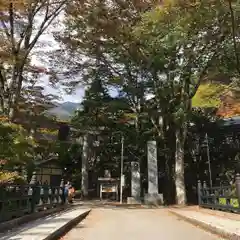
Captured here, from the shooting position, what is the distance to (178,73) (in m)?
24.9

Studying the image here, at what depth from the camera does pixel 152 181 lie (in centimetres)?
2703

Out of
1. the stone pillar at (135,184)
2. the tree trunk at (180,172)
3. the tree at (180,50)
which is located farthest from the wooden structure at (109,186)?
the tree at (180,50)

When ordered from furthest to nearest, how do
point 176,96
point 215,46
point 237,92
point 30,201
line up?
point 176,96 < point 215,46 < point 237,92 < point 30,201

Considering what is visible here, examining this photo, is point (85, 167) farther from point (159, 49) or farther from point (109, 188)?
point (159, 49)

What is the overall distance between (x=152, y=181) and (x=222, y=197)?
11314 mm

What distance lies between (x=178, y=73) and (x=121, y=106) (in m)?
8.96

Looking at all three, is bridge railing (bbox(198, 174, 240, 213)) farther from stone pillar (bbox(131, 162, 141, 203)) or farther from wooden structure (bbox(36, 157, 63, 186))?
wooden structure (bbox(36, 157, 63, 186))

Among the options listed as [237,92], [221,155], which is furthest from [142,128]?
[237,92]

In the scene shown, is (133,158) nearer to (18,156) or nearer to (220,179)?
(220,179)

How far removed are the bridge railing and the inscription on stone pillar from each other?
6758 mm

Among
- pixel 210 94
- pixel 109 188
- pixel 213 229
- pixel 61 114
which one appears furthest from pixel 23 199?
pixel 61 114

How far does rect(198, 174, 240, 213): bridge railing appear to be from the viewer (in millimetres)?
14078

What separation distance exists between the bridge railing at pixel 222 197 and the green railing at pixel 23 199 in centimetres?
699

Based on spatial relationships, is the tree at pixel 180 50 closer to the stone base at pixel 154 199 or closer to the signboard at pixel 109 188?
the stone base at pixel 154 199
